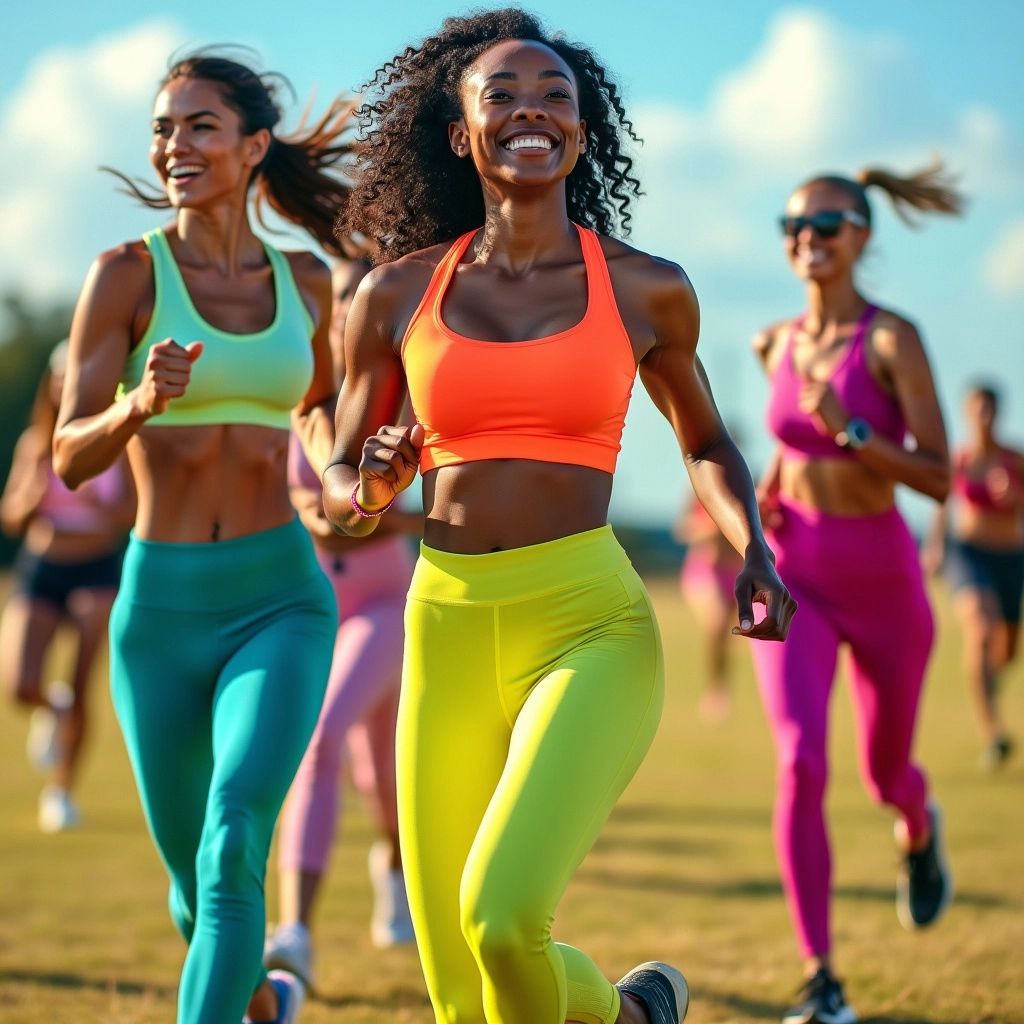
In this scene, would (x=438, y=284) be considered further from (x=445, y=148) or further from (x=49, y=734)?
(x=49, y=734)

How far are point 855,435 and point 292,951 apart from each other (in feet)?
8.59

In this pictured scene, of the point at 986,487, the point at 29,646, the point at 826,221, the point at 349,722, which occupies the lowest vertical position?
the point at 349,722

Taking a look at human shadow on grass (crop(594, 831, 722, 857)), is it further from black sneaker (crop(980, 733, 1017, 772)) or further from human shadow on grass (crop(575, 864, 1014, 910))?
black sneaker (crop(980, 733, 1017, 772))

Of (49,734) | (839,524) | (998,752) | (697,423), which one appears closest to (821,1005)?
(839,524)

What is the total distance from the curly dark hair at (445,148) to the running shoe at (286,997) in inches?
85.6

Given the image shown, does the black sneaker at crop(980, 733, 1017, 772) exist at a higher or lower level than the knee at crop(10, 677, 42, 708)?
lower

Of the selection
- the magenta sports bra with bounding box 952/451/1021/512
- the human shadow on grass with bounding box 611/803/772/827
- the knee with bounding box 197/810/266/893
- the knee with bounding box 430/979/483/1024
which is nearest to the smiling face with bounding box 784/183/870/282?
the knee with bounding box 197/810/266/893

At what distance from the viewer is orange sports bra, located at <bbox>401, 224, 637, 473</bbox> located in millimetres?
3643

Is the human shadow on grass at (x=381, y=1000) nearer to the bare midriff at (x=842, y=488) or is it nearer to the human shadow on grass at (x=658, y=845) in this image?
the bare midriff at (x=842, y=488)

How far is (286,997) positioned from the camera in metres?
4.84

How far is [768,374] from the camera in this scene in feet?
21.0

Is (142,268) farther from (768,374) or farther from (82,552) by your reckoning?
(82,552)

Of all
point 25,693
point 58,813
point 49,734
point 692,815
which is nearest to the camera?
point 58,813

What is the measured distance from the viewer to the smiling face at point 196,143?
477 centimetres
